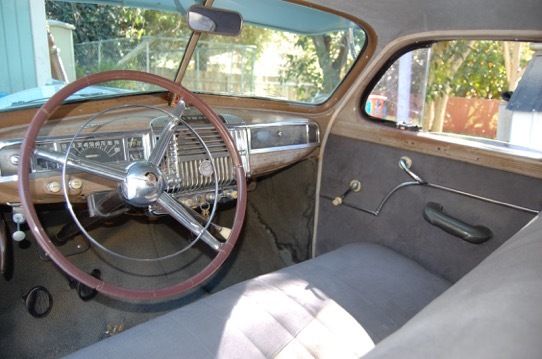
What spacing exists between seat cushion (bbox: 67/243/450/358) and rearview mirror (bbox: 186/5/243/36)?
920 mm

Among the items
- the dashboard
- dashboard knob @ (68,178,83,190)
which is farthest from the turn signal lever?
dashboard knob @ (68,178,83,190)

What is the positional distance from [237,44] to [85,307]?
4.80 ft

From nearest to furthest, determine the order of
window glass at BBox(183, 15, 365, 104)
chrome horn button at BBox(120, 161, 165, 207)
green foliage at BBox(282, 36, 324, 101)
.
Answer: chrome horn button at BBox(120, 161, 165, 207), window glass at BBox(183, 15, 365, 104), green foliage at BBox(282, 36, 324, 101)

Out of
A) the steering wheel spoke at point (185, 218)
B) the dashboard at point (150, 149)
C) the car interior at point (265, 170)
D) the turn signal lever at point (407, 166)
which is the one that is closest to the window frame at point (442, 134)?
the car interior at point (265, 170)

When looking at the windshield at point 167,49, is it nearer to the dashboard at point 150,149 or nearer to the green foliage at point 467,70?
the dashboard at point 150,149

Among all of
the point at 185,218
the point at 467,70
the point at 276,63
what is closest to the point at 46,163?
the point at 185,218

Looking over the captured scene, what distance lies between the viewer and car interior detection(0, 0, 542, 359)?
144 centimetres

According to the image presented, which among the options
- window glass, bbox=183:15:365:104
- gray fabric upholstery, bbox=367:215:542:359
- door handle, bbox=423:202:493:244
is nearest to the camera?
gray fabric upholstery, bbox=367:215:542:359

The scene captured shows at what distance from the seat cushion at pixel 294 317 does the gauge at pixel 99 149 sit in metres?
0.60

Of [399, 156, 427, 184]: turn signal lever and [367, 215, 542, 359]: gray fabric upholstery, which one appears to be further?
[399, 156, 427, 184]: turn signal lever

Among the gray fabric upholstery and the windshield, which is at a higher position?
the windshield

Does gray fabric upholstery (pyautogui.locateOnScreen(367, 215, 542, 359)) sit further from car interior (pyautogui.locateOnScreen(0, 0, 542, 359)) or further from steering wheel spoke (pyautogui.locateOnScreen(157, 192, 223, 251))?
steering wheel spoke (pyautogui.locateOnScreen(157, 192, 223, 251))

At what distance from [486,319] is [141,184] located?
1.12 m

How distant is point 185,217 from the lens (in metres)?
1.66
